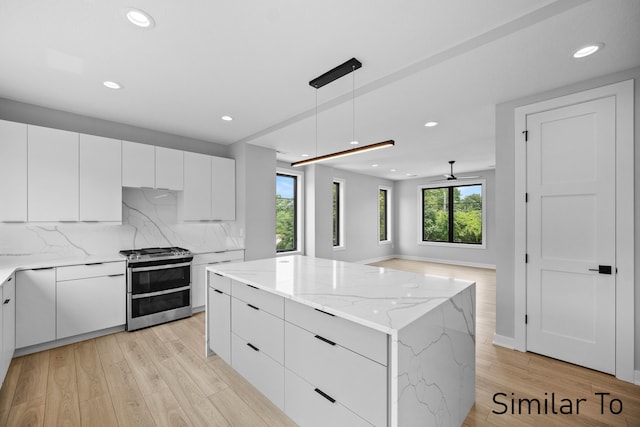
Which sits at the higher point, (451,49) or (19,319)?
(451,49)

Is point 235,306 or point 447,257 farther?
→ point 447,257

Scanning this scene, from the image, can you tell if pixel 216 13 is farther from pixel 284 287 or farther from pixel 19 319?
pixel 19 319

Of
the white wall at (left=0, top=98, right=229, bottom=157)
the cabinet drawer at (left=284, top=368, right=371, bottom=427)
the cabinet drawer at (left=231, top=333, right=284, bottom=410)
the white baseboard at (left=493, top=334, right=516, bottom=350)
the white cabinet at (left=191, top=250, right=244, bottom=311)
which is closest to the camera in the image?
the cabinet drawer at (left=284, top=368, right=371, bottom=427)

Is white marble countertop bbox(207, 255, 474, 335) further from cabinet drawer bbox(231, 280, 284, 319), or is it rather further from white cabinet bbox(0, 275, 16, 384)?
white cabinet bbox(0, 275, 16, 384)

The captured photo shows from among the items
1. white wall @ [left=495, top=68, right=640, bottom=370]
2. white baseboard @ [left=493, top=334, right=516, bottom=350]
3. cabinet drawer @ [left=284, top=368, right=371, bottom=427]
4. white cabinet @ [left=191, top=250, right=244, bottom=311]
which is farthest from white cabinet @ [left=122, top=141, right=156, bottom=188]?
white baseboard @ [left=493, top=334, right=516, bottom=350]

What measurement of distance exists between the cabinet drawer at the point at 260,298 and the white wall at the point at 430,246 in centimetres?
703

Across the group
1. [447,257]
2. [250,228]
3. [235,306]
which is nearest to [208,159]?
[250,228]

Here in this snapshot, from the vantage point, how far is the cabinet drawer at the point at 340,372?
1301 millimetres

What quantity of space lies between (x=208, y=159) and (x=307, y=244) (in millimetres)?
2838

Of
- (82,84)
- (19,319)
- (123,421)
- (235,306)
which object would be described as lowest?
(123,421)

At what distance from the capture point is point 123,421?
1873 millimetres

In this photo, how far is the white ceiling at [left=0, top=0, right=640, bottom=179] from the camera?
169 cm

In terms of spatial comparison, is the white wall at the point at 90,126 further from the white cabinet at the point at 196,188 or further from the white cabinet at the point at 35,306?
the white cabinet at the point at 35,306

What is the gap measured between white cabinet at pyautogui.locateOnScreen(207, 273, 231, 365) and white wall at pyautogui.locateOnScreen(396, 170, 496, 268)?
705cm
